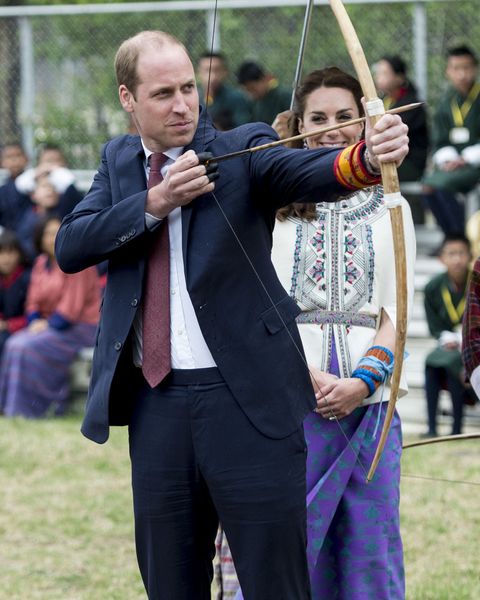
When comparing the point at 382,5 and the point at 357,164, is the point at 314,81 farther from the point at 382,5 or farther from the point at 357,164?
the point at 382,5

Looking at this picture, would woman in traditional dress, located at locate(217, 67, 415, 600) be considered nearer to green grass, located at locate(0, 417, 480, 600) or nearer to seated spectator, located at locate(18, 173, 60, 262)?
green grass, located at locate(0, 417, 480, 600)

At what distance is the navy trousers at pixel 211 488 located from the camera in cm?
312

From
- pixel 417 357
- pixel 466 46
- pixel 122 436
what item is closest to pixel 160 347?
pixel 122 436

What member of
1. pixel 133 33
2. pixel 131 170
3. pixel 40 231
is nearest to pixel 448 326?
pixel 40 231

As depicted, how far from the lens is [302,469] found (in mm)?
3217

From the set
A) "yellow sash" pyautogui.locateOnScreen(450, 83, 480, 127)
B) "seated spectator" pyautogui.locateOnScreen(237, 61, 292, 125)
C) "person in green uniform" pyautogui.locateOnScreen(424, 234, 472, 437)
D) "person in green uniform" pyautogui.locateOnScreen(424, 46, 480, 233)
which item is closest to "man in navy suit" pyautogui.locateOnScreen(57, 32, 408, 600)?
"person in green uniform" pyautogui.locateOnScreen(424, 234, 472, 437)

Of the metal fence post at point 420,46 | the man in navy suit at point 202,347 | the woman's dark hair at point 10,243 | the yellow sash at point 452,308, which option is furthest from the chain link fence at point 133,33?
the man in navy suit at point 202,347

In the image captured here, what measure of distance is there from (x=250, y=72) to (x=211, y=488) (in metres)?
7.52

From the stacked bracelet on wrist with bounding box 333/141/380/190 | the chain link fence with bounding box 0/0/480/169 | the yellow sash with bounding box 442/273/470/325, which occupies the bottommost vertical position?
the yellow sash with bounding box 442/273/470/325

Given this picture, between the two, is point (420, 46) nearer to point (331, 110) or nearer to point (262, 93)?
point (262, 93)

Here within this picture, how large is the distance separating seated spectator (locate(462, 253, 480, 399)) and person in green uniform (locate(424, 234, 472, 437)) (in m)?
4.24

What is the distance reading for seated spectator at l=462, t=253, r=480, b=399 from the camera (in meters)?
3.74

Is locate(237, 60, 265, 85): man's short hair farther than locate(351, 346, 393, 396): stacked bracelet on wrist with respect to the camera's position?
Yes

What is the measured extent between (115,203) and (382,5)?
285 inches
